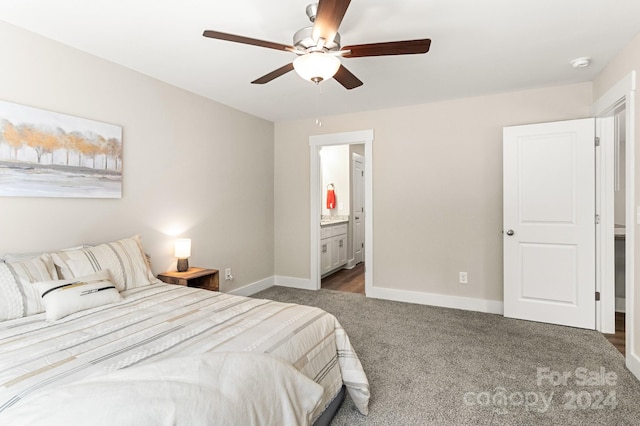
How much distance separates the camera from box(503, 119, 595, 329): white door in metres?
3.12

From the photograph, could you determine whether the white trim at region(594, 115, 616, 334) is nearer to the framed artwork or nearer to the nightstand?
the nightstand

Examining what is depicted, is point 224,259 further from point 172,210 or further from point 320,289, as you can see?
point 320,289

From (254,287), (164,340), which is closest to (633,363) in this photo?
(164,340)

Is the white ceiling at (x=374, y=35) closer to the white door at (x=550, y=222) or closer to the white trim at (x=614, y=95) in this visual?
the white trim at (x=614, y=95)

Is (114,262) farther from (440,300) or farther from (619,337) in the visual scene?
(619,337)

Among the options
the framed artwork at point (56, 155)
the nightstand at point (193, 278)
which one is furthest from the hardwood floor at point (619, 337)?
the framed artwork at point (56, 155)

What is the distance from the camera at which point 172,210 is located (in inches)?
131

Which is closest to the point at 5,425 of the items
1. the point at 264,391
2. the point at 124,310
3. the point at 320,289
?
the point at 264,391

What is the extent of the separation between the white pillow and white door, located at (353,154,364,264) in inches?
193

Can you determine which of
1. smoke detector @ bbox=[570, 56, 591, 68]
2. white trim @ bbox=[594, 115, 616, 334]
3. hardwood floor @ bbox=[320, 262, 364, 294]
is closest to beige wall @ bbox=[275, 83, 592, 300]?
white trim @ bbox=[594, 115, 616, 334]

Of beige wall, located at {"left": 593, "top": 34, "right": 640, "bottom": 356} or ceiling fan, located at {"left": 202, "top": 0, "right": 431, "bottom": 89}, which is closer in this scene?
ceiling fan, located at {"left": 202, "top": 0, "right": 431, "bottom": 89}

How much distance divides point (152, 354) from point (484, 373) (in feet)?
7.13

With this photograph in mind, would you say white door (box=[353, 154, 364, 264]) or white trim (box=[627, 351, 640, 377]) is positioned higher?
white door (box=[353, 154, 364, 264])

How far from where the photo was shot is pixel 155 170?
315 centimetres
